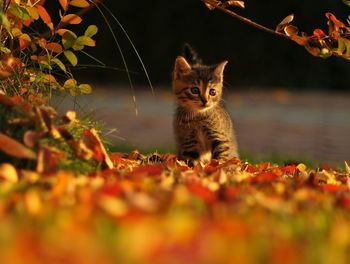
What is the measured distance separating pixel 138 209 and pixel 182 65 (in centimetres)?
316

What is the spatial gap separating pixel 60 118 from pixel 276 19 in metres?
10.8

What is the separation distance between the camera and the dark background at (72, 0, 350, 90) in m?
14.1

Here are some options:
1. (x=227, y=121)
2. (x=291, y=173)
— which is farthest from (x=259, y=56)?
(x=291, y=173)

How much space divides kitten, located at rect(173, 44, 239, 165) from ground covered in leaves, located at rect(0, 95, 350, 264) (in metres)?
1.50

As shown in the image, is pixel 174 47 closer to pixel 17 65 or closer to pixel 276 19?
pixel 276 19

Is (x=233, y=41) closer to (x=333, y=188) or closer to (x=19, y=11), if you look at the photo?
(x=19, y=11)

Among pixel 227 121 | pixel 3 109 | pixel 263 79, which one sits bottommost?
pixel 263 79

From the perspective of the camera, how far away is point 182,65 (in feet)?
18.2

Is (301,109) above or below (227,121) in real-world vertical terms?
below

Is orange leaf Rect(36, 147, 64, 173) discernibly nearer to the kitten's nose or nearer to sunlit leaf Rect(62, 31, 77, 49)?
sunlit leaf Rect(62, 31, 77, 49)

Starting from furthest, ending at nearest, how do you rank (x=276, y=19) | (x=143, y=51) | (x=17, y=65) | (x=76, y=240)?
(x=143, y=51), (x=276, y=19), (x=17, y=65), (x=76, y=240)

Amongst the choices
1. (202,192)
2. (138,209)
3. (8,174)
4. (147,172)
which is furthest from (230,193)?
(8,174)

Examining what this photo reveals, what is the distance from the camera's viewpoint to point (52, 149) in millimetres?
3465

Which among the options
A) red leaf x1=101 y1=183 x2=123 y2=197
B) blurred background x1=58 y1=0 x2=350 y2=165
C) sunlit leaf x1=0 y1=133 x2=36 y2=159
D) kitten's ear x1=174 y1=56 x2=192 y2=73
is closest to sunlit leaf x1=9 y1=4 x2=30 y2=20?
sunlit leaf x1=0 y1=133 x2=36 y2=159
